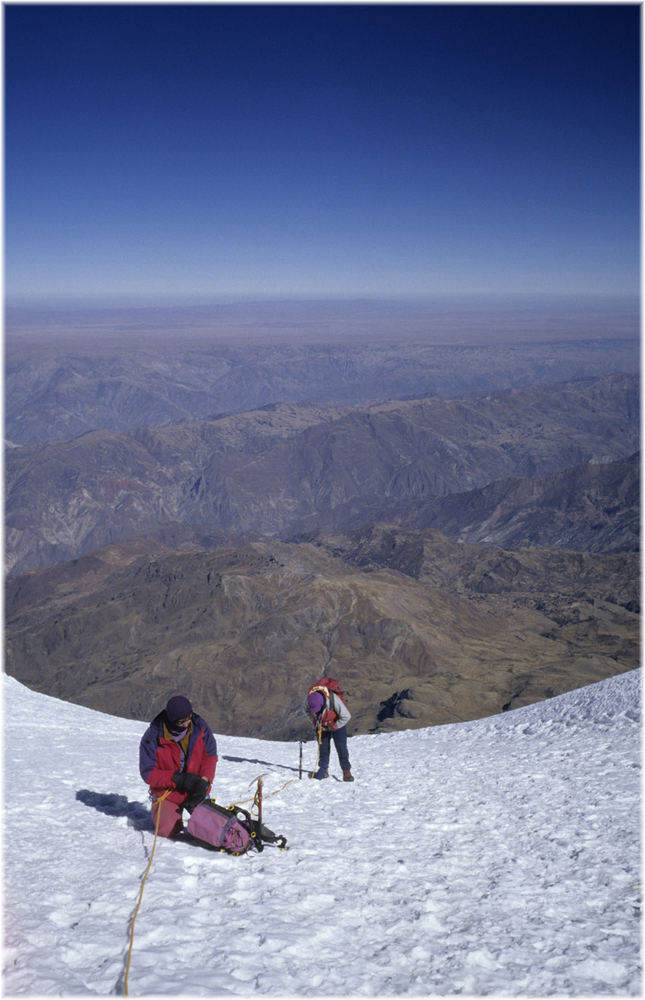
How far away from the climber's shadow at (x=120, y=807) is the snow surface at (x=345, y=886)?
5cm

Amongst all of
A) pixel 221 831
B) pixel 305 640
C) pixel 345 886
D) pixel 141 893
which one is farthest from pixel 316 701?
pixel 305 640

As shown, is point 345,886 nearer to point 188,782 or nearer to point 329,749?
point 188,782

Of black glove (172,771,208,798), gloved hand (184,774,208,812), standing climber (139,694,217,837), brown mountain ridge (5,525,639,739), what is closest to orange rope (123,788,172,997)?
standing climber (139,694,217,837)

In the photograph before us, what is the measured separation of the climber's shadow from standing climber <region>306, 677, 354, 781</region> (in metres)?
3.75

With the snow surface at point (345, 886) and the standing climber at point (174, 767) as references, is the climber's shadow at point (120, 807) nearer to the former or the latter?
the snow surface at point (345, 886)

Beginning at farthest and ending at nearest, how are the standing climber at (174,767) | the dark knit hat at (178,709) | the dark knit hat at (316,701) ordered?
1. the dark knit hat at (316,701)
2. the standing climber at (174,767)
3. the dark knit hat at (178,709)

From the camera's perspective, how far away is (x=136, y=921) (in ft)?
21.0

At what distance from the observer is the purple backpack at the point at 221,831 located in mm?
8062

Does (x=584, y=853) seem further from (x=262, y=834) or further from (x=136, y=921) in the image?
(x=136, y=921)

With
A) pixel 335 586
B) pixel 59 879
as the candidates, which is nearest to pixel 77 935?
pixel 59 879

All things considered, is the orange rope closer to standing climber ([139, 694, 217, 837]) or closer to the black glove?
standing climber ([139, 694, 217, 837])

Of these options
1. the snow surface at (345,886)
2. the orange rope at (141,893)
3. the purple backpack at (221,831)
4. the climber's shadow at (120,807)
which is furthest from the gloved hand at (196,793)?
the climber's shadow at (120,807)

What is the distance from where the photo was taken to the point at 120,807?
387 inches

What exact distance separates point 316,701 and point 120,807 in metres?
4.06
